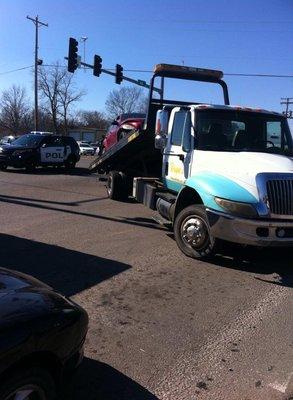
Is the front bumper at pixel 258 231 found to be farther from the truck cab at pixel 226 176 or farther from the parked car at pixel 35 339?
the parked car at pixel 35 339

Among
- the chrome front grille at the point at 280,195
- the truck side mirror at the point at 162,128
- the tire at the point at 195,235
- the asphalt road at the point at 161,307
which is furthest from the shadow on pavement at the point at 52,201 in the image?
the chrome front grille at the point at 280,195

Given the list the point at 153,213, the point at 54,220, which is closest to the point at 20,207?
the point at 54,220

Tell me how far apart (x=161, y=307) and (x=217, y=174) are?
8.39 feet

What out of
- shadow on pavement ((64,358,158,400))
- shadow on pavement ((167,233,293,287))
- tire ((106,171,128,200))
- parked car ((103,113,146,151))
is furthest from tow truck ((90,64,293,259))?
parked car ((103,113,146,151))

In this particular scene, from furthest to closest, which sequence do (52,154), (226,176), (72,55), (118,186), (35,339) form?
(72,55) < (52,154) < (118,186) < (226,176) < (35,339)

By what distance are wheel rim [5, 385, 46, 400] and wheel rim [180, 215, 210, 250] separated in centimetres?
467

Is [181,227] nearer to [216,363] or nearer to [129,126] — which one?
[216,363]

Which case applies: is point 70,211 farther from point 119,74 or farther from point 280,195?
point 119,74

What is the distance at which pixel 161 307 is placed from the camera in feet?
17.8

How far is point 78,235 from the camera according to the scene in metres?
8.87

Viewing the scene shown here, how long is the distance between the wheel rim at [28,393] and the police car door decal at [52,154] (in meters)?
19.8

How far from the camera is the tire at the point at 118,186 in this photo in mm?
13102

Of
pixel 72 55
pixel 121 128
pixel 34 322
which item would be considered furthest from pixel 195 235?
pixel 72 55

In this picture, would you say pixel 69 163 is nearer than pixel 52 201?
No
